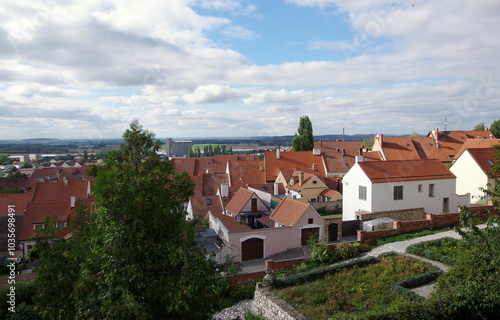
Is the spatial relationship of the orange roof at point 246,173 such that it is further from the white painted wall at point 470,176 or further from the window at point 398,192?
the white painted wall at point 470,176

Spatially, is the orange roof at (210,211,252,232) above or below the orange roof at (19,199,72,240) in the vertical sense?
above

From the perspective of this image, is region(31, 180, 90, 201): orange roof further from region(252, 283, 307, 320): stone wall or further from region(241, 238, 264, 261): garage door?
region(252, 283, 307, 320): stone wall

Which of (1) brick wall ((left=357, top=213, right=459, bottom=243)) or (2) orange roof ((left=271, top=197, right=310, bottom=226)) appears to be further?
(2) orange roof ((left=271, top=197, right=310, bottom=226))

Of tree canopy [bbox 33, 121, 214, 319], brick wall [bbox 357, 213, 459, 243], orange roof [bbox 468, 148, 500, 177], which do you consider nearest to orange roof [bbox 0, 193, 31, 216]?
tree canopy [bbox 33, 121, 214, 319]

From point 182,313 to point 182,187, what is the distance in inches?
129

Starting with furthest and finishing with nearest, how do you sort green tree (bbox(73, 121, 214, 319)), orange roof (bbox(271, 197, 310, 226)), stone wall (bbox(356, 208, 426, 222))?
1. stone wall (bbox(356, 208, 426, 222))
2. orange roof (bbox(271, 197, 310, 226))
3. green tree (bbox(73, 121, 214, 319))

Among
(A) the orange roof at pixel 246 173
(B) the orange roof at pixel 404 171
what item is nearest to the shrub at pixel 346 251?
(B) the orange roof at pixel 404 171

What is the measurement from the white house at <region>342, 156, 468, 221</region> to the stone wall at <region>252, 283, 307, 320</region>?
573 inches

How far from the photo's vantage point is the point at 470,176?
32.8 metres

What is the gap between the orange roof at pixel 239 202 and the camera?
103ft

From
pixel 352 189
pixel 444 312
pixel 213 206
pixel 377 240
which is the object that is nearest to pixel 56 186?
pixel 213 206

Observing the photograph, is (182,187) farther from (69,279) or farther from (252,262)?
(252,262)

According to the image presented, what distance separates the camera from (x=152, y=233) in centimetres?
912

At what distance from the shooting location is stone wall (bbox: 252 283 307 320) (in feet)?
41.1
